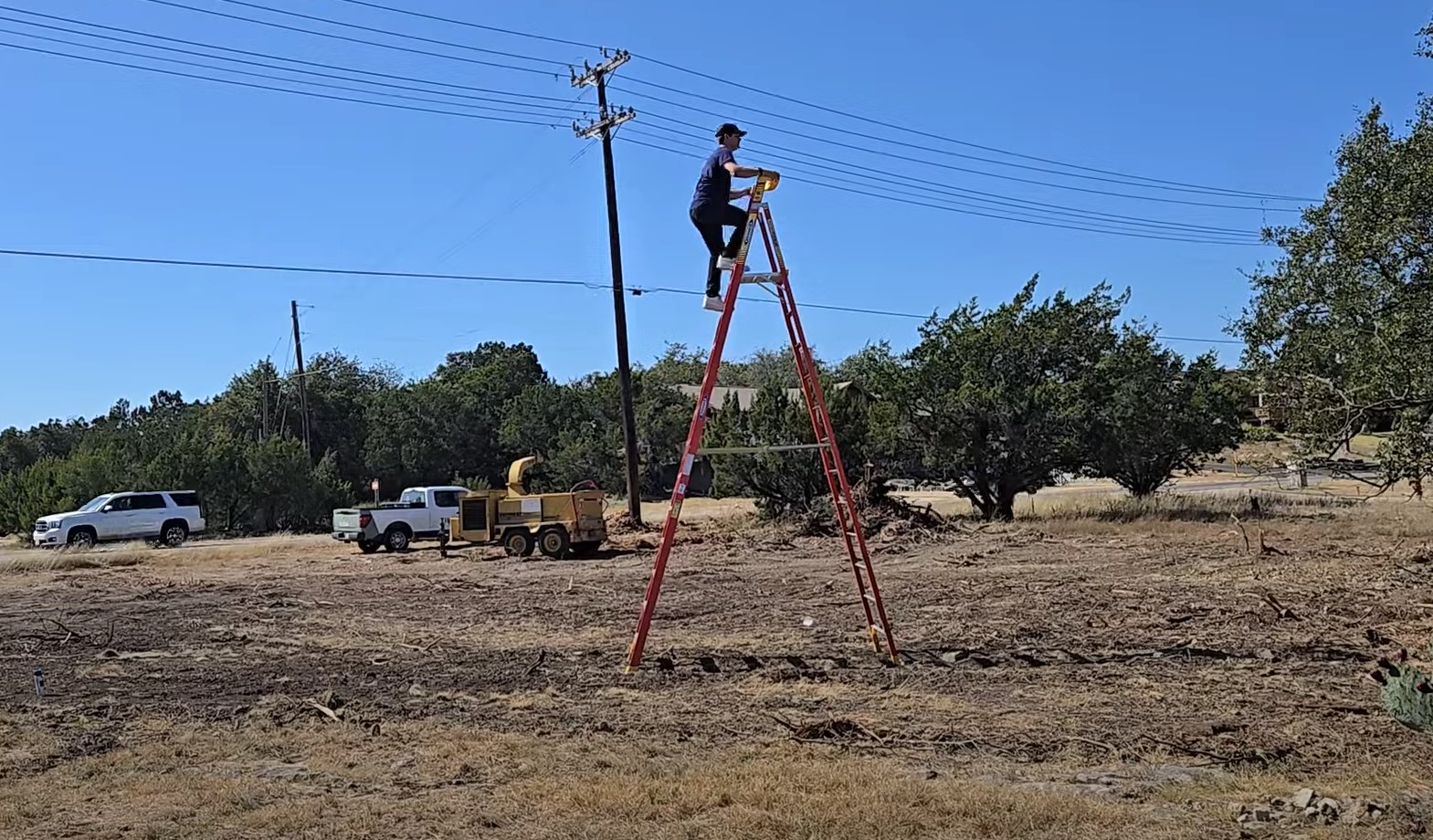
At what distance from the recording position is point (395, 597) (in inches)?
693

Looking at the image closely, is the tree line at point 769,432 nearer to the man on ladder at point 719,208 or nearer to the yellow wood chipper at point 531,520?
the yellow wood chipper at point 531,520

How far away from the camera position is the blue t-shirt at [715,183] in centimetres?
896

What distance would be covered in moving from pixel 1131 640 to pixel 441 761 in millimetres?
7057

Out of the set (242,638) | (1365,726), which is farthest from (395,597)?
(1365,726)

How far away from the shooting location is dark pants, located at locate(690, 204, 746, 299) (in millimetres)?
9086

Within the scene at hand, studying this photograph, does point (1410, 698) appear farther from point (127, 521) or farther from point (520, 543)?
point (127, 521)

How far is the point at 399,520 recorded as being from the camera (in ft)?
95.9

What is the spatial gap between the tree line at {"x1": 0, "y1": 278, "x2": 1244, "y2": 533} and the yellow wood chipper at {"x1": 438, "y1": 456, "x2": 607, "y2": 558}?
6.03m

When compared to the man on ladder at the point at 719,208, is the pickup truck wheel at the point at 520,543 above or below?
below

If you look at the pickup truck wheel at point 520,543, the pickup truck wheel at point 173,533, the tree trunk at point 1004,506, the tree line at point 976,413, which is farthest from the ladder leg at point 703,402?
the pickup truck wheel at point 173,533

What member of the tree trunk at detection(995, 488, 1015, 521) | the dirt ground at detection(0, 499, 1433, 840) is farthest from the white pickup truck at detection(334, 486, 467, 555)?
the tree trunk at detection(995, 488, 1015, 521)

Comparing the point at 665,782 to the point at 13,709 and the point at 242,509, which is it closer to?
the point at 13,709

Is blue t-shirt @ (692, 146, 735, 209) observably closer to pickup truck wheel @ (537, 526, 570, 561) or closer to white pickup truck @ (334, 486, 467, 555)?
pickup truck wheel @ (537, 526, 570, 561)

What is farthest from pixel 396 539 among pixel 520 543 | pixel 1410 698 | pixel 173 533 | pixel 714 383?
pixel 1410 698
